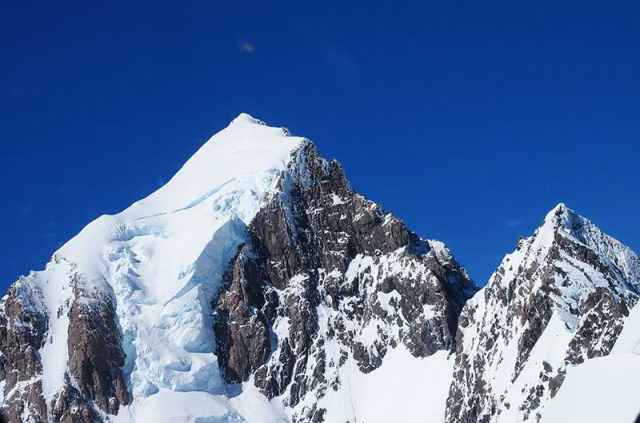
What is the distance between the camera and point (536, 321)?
162125 millimetres

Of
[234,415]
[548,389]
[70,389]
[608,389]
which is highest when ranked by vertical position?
[70,389]

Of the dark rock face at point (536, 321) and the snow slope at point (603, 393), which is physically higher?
the dark rock face at point (536, 321)

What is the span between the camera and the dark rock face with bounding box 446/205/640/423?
148 m

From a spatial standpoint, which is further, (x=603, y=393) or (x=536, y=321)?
(x=536, y=321)

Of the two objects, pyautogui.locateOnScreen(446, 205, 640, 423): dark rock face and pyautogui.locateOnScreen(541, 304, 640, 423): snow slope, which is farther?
pyautogui.locateOnScreen(446, 205, 640, 423): dark rock face

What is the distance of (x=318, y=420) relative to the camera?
199125mm

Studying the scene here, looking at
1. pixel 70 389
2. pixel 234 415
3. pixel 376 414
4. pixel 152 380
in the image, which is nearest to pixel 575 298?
pixel 376 414

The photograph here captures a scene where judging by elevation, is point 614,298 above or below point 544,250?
below

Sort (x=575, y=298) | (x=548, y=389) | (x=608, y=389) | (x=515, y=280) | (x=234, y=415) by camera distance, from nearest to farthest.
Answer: (x=608, y=389) < (x=548, y=389) < (x=575, y=298) < (x=515, y=280) < (x=234, y=415)

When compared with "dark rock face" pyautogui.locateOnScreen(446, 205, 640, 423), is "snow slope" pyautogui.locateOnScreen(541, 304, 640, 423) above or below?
below

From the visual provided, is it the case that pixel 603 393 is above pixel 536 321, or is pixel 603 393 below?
below

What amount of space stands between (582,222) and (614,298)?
3773 cm

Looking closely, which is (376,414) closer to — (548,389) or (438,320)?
(438,320)

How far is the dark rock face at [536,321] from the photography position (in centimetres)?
14838
